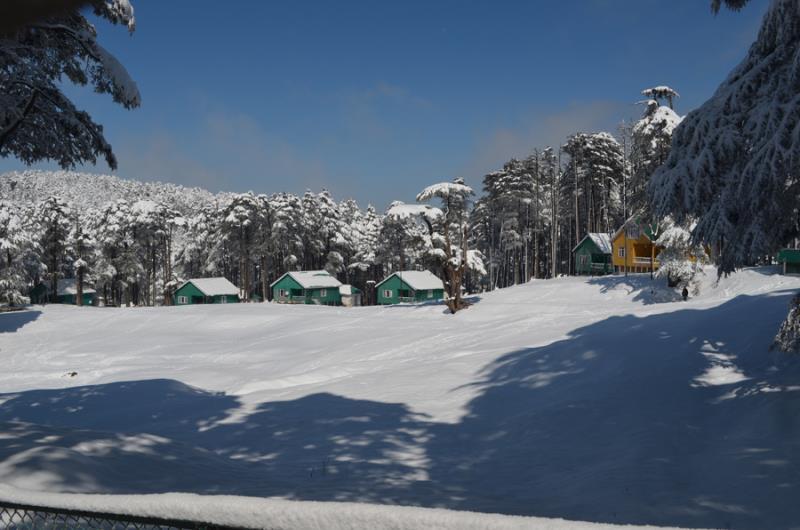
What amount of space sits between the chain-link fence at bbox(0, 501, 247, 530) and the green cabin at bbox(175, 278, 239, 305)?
59.5 meters

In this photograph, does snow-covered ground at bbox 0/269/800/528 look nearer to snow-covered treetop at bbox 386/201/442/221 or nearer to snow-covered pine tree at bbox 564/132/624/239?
snow-covered treetop at bbox 386/201/442/221

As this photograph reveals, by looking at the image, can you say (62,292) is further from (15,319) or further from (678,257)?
(678,257)

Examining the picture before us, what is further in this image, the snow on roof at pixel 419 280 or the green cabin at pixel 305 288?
the snow on roof at pixel 419 280

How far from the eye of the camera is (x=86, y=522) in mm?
3533

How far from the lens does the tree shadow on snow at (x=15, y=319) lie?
127ft

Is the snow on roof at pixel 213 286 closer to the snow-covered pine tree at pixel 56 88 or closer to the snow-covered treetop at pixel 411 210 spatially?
the snow-covered treetop at pixel 411 210

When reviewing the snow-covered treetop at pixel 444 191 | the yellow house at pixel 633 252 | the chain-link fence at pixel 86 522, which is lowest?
the chain-link fence at pixel 86 522

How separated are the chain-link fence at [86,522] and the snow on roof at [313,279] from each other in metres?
55.5

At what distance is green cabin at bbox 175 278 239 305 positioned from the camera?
199 ft

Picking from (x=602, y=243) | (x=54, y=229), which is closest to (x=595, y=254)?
(x=602, y=243)

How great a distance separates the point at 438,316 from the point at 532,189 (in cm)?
3107

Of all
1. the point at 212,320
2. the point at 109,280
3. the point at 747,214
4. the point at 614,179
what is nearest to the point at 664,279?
the point at 614,179

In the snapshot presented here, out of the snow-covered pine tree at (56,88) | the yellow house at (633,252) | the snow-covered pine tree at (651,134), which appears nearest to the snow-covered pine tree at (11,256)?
the snow-covered pine tree at (56,88)

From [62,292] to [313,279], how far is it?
1282 inches
